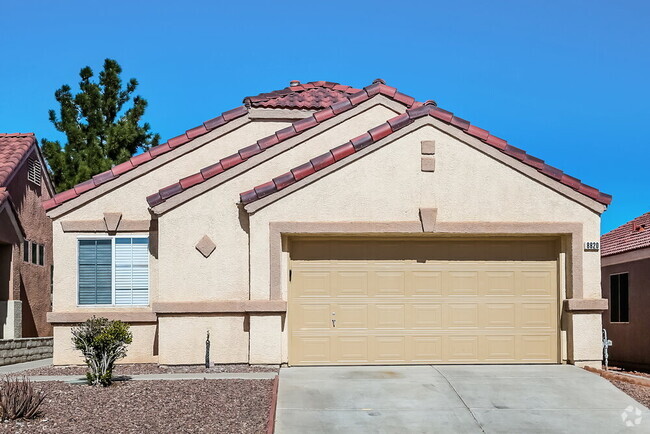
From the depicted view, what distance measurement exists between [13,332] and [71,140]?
39.0 ft

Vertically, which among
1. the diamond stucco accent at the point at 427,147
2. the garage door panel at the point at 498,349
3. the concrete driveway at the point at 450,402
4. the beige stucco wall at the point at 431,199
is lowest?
the concrete driveway at the point at 450,402

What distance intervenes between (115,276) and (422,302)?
604 centimetres

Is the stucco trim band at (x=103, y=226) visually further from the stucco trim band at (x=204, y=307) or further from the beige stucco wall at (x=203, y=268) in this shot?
the stucco trim band at (x=204, y=307)

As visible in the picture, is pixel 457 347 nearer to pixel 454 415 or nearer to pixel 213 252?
pixel 454 415

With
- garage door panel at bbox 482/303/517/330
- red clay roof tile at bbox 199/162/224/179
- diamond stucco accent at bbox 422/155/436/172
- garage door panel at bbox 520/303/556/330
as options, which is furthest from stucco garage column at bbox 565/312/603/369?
red clay roof tile at bbox 199/162/224/179

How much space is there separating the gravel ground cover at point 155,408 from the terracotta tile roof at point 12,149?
9.42 metres

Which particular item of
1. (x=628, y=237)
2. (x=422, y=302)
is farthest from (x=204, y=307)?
(x=628, y=237)

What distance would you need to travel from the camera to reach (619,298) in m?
21.3

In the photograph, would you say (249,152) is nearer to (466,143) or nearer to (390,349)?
(466,143)

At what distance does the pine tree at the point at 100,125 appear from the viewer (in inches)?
1177

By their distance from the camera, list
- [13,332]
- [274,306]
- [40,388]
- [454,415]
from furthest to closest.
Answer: [13,332]
[274,306]
[40,388]
[454,415]

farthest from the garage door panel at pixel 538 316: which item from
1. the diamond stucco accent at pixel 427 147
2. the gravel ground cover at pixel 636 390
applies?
the diamond stucco accent at pixel 427 147

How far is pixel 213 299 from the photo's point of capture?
14.7 meters

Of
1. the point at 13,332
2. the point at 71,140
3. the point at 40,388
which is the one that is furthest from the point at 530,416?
the point at 71,140
